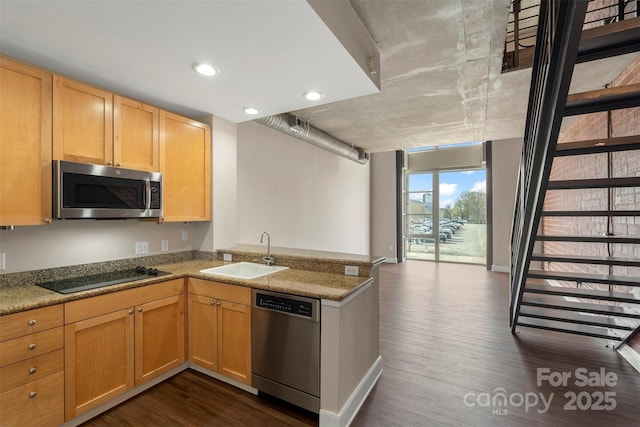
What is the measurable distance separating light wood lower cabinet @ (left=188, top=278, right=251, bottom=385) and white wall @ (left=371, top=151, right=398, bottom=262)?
6475 mm

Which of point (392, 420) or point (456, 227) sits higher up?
point (456, 227)

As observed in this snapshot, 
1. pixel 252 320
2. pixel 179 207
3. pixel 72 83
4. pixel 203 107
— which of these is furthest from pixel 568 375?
pixel 72 83

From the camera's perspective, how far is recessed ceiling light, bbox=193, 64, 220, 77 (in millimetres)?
2155

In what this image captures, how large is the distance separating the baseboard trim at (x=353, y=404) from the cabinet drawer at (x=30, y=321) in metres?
1.85


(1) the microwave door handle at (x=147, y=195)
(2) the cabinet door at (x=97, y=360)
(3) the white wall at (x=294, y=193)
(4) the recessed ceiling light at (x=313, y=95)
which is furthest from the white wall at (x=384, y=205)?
(2) the cabinet door at (x=97, y=360)

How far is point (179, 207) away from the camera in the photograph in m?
2.94

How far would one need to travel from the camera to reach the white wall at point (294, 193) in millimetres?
3922

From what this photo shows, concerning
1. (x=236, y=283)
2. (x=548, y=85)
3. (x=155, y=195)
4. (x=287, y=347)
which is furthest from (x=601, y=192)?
(x=155, y=195)

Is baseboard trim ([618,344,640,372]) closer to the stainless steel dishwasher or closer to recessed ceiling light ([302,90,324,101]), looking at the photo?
the stainless steel dishwasher

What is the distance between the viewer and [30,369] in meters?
1.78

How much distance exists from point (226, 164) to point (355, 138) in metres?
2.97

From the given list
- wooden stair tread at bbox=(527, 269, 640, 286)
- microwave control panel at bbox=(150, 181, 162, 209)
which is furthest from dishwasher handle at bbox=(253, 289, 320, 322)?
wooden stair tread at bbox=(527, 269, 640, 286)

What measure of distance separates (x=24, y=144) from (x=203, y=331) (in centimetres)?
188

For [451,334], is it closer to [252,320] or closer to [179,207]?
[252,320]
